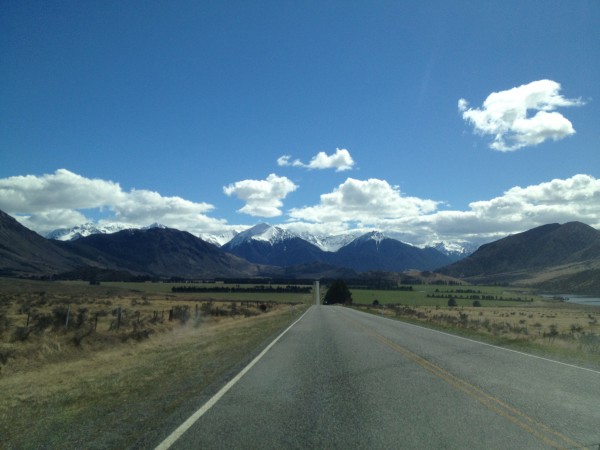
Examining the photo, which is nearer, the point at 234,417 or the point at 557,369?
the point at 234,417

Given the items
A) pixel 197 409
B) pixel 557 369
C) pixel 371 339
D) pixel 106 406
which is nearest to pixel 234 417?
pixel 197 409

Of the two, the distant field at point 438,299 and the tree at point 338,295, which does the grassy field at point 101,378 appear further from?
the tree at point 338,295

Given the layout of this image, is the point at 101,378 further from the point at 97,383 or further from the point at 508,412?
the point at 508,412

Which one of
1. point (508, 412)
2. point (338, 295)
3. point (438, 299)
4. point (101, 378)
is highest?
point (338, 295)

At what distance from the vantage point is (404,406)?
343 inches

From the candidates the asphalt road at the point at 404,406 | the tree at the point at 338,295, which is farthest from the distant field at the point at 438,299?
the asphalt road at the point at 404,406

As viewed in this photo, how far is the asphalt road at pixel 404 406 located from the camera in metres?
6.75

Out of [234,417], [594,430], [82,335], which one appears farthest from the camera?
[82,335]

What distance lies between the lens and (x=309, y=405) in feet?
28.8

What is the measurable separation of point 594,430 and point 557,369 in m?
6.86

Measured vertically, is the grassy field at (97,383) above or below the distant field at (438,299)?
below

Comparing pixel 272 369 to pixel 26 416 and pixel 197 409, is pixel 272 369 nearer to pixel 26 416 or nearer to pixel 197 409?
pixel 197 409

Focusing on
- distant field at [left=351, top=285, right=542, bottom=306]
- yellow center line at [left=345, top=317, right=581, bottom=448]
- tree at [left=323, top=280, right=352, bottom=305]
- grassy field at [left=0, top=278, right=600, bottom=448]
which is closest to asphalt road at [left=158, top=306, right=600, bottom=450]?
yellow center line at [left=345, top=317, right=581, bottom=448]

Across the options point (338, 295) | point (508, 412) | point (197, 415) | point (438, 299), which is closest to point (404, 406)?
point (508, 412)
